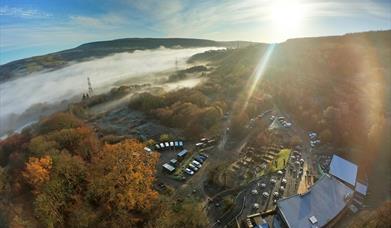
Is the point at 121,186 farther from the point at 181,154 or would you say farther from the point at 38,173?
the point at 181,154

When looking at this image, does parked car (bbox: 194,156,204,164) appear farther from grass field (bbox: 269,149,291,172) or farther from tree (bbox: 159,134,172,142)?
grass field (bbox: 269,149,291,172)

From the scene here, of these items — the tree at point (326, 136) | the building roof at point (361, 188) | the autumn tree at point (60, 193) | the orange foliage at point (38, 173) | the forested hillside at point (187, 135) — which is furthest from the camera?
the tree at point (326, 136)

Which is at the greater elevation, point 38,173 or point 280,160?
point 38,173

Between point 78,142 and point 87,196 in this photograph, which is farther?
point 78,142

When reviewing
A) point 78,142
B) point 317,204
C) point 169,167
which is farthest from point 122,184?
point 317,204

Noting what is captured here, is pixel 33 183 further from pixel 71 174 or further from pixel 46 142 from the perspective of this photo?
pixel 46 142

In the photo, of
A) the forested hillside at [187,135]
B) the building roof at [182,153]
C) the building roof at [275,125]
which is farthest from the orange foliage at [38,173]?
the building roof at [275,125]

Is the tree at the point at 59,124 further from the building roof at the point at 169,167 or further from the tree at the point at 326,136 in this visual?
the tree at the point at 326,136
